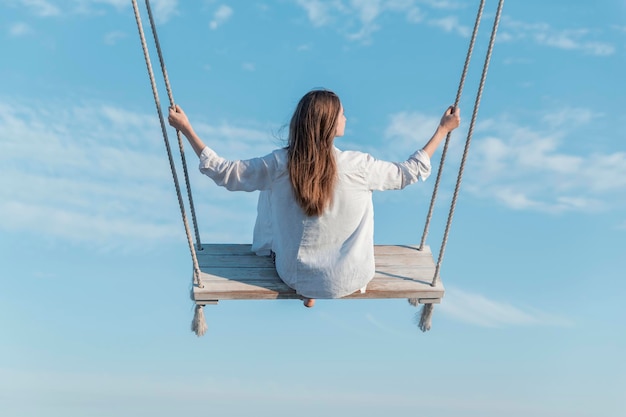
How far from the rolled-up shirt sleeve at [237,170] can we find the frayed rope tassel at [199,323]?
0.62 m

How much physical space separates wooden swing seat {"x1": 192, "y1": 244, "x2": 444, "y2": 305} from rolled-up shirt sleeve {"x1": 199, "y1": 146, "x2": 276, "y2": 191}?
430mm

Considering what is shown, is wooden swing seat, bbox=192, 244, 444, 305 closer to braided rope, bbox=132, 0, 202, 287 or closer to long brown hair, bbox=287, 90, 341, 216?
braided rope, bbox=132, 0, 202, 287

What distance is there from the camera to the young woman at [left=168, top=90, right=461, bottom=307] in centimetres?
392

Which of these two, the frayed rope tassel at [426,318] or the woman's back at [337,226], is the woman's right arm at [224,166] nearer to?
the woman's back at [337,226]

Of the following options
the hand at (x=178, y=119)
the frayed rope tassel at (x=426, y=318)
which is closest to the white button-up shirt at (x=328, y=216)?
the hand at (x=178, y=119)

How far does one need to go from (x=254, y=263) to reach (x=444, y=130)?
102 centimetres

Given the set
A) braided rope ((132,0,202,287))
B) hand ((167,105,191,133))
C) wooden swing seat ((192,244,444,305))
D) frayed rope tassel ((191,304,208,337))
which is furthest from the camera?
frayed rope tassel ((191,304,208,337))

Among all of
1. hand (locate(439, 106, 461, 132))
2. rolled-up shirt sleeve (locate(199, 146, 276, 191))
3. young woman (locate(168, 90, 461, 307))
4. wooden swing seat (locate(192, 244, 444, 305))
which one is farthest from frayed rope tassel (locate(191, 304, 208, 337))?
hand (locate(439, 106, 461, 132))

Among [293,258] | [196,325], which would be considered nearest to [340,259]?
[293,258]

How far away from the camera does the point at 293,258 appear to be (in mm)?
4066

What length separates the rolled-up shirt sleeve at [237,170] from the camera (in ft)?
13.0

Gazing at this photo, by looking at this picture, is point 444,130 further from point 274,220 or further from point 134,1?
point 134,1

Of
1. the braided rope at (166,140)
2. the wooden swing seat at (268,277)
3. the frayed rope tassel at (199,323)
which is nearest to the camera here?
the braided rope at (166,140)

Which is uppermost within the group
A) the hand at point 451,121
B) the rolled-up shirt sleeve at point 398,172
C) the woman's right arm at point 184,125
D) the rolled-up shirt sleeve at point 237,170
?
the hand at point 451,121
